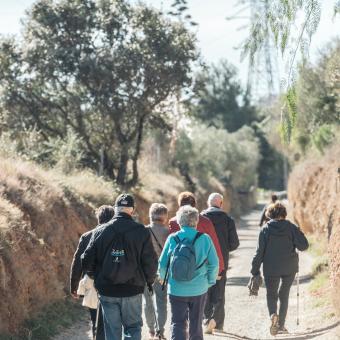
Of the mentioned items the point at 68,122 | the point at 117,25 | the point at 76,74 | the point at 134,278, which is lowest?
the point at 134,278

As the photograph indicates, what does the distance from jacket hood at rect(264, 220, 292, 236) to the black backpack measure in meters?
3.74

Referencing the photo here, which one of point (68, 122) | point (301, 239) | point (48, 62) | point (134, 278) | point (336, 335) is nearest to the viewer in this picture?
point (134, 278)

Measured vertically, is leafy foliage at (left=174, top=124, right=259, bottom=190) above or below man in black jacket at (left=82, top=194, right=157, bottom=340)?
above

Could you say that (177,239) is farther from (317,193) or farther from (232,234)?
(317,193)

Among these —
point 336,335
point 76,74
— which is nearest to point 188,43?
point 76,74

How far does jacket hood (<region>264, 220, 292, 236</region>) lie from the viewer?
34.3ft

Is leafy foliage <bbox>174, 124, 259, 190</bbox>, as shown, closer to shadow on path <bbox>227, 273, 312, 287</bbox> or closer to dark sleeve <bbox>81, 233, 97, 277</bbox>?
shadow on path <bbox>227, 273, 312, 287</bbox>

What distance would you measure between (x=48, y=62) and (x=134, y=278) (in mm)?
16946

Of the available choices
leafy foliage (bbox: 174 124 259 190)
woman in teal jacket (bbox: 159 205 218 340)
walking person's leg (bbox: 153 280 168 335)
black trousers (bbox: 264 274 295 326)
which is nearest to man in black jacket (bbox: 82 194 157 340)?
woman in teal jacket (bbox: 159 205 218 340)

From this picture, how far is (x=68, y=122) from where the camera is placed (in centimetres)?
2473

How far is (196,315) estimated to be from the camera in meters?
8.05

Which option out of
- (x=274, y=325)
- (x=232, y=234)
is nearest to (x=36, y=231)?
(x=232, y=234)

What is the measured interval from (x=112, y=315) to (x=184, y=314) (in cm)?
101

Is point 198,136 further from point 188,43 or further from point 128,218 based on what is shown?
point 128,218
